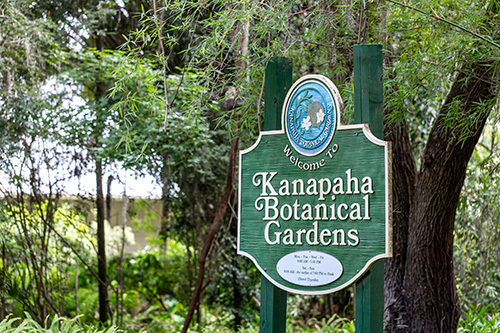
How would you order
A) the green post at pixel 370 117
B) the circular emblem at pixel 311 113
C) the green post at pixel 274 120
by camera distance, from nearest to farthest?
the green post at pixel 370 117
the circular emblem at pixel 311 113
the green post at pixel 274 120

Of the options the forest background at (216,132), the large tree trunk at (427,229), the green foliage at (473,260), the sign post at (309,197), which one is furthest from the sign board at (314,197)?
the green foliage at (473,260)

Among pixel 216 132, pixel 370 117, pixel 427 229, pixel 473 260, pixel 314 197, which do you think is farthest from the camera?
pixel 473 260

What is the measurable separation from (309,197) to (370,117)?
52 cm

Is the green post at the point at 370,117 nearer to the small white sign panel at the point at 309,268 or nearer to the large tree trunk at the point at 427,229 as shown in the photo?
the small white sign panel at the point at 309,268

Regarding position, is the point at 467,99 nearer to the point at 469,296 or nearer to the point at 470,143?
the point at 470,143

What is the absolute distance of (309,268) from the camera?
2840mm

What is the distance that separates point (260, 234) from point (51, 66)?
12.6ft

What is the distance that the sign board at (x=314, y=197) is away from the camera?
8.82ft

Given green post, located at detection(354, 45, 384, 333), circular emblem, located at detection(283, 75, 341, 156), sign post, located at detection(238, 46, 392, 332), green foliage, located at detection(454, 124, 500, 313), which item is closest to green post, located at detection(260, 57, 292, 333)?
sign post, located at detection(238, 46, 392, 332)

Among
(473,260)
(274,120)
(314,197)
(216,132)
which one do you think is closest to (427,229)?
(314,197)

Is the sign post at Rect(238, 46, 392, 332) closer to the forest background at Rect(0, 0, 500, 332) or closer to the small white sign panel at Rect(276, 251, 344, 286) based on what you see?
the small white sign panel at Rect(276, 251, 344, 286)

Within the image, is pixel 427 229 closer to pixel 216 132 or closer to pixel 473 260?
pixel 216 132

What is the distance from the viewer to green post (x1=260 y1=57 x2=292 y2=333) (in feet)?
9.93

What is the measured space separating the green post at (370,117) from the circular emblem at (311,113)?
0.14 meters
